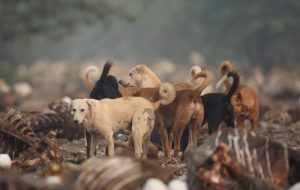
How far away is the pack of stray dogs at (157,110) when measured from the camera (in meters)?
7.35

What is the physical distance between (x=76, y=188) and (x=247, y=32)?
119ft

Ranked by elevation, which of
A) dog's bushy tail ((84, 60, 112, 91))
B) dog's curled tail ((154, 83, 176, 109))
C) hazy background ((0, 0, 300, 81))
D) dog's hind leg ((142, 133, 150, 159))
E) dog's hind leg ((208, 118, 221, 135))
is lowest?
dog's hind leg ((142, 133, 150, 159))

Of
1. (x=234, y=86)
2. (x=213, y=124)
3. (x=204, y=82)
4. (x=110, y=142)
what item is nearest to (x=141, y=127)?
(x=110, y=142)

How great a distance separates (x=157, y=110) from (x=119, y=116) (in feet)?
1.95

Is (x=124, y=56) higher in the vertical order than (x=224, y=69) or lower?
higher

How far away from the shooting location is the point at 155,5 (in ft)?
182

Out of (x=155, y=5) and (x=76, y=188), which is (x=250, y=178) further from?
(x=155, y=5)

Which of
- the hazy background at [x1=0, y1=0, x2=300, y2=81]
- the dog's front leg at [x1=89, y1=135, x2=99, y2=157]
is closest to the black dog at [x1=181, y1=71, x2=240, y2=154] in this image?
the dog's front leg at [x1=89, y1=135, x2=99, y2=157]

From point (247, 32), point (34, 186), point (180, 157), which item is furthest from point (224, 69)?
point (247, 32)

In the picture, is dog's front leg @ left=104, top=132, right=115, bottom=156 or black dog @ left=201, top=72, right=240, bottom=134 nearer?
dog's front leg @ left=104, top=132, right=115, bottom=156

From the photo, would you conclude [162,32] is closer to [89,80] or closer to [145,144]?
[89,80]

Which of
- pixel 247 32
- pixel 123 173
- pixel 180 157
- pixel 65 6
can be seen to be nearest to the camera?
pixel 123 173

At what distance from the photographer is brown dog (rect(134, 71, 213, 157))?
26.0ft

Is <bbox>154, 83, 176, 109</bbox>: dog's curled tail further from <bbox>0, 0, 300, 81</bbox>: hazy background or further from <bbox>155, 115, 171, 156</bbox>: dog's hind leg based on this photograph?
<bbox>0, 0, 300, 81</bbox>: hazy background
